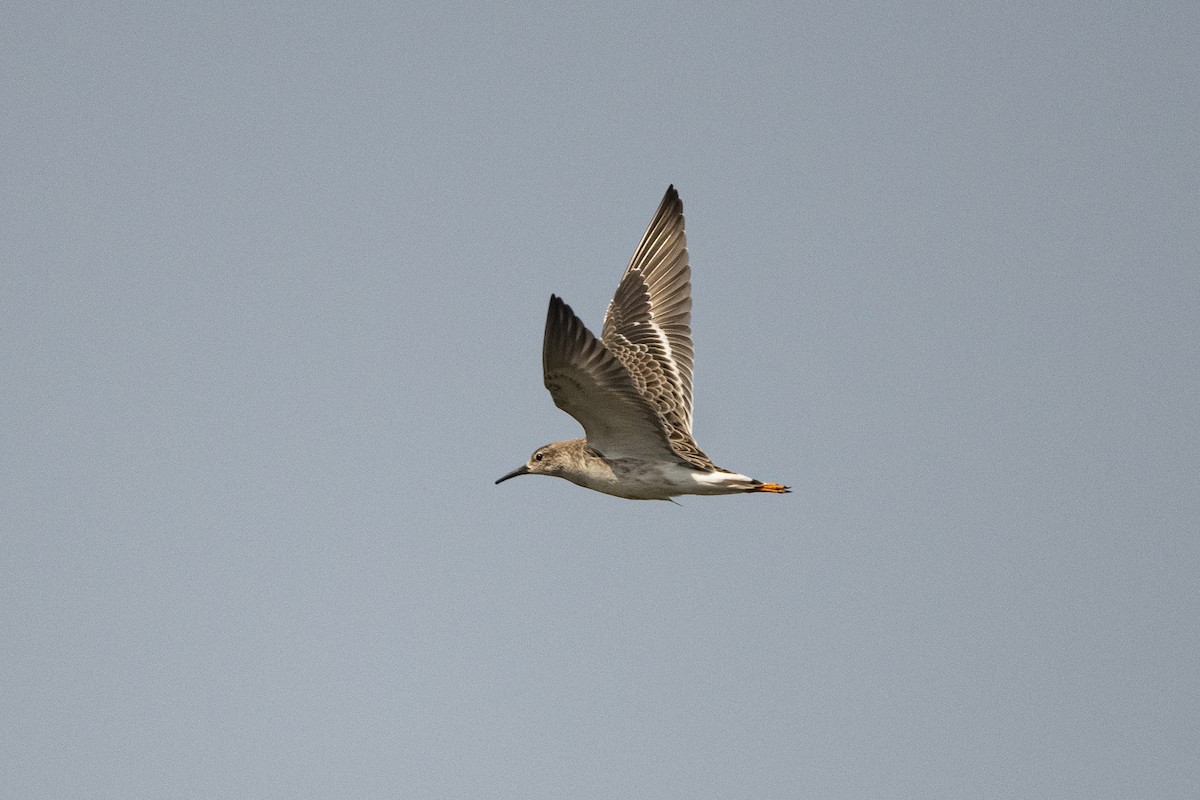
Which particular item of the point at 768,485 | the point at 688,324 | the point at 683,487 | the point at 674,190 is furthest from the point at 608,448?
the point at 674,190

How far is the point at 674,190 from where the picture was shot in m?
21.2

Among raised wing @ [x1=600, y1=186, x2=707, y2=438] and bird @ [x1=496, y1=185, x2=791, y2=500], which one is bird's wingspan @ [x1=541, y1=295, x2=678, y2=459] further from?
raised wing @ [x1=600, y1=186, x2=707, y2=438]

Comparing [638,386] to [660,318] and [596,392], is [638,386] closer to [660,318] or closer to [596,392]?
[660,318]

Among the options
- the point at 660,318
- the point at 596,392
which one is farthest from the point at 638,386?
the point at 596,392

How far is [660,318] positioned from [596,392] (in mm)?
5020

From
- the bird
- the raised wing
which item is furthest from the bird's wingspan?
the raised wing

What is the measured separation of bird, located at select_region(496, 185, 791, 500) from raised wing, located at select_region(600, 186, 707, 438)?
0.01 meters

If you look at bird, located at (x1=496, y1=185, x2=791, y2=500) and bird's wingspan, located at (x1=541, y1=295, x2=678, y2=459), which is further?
bird, located at (x1=496, y1=185, x2=791, y2=500)

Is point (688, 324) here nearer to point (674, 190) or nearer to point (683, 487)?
point (674, 190)

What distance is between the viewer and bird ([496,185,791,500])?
1455cm

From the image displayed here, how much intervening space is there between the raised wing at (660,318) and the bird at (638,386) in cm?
1

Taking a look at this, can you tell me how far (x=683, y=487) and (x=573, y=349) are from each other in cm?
259

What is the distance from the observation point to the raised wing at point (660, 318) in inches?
714

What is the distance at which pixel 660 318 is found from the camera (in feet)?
64.9
